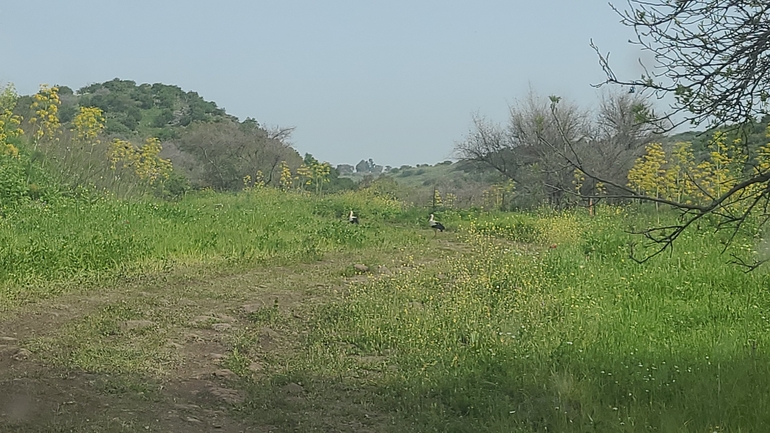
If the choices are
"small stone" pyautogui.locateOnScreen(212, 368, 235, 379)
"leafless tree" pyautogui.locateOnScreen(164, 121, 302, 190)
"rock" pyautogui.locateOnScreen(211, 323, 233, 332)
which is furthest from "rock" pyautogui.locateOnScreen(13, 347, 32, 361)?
"leafless tree" pyautogui.locateOnScreen(164, 121, 302, 190)

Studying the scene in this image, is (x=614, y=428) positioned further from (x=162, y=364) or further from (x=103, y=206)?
(x=103, y=206)

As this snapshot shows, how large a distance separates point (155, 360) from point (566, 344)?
2940 millimetres

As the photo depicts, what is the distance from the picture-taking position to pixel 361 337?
18.1ft

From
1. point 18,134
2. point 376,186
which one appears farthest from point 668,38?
point 376,186

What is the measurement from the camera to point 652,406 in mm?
3750

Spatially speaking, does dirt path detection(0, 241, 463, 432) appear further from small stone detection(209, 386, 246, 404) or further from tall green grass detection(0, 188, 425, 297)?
tall green grass detection(0, 188, 425, 297)

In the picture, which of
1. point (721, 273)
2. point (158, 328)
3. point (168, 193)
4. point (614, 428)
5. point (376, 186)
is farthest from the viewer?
point (376, 186)

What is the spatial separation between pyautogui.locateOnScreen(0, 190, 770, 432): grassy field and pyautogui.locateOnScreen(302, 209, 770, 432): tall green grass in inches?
0.8

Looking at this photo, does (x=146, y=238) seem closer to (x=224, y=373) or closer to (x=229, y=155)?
(x=224, y=373)

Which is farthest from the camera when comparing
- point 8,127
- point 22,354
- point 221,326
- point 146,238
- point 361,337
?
point 8,127

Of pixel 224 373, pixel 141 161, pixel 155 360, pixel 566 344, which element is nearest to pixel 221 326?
pixel 155 360

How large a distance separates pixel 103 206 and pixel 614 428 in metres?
10.1

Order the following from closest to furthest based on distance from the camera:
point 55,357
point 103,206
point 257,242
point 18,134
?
point 55,357
point 257,242
point 103,206
point 18,134

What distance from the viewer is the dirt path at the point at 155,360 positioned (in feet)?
11.9
